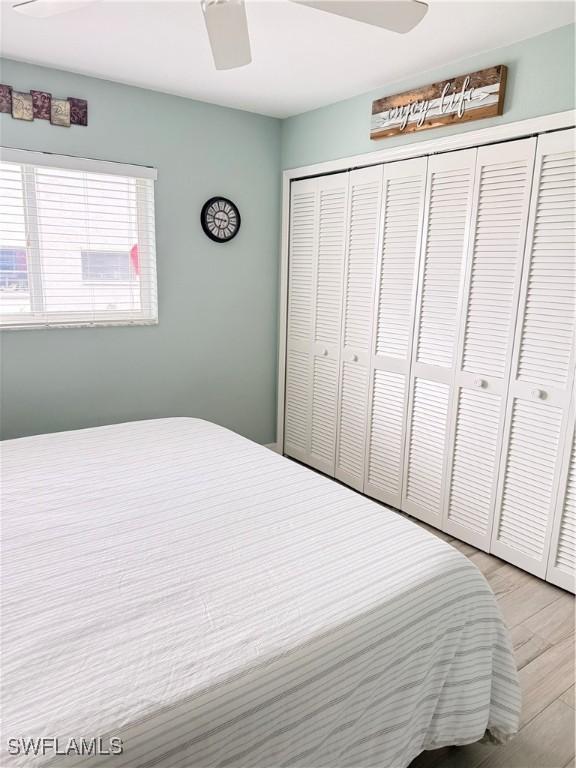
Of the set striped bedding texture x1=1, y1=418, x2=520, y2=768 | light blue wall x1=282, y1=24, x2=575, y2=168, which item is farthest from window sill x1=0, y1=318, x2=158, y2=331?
light blue wall x1=282, y1=24, x2=575, y2=168

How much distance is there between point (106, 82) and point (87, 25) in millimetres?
684

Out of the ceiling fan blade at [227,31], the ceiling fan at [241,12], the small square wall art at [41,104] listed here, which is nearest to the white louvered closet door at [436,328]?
the ceiling fan at [241,12]

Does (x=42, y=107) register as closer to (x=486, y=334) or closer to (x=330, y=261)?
(x=330, y=261)

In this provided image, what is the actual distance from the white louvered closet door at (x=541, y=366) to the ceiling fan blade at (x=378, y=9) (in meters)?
0.99

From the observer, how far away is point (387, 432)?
3133 millimetres

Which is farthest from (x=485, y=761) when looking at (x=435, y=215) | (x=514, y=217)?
(x=435, y=215)

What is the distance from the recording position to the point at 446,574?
1471 mm

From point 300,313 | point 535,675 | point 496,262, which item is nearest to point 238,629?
point 535,675

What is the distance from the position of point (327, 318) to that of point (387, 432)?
0.87 metres

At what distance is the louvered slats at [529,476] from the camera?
236 centimetres

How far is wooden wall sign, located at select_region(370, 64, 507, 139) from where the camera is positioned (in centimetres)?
236

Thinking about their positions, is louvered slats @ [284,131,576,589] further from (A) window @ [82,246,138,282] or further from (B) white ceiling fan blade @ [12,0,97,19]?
(B) white ceiling fan blade @ [12,0,97,19]

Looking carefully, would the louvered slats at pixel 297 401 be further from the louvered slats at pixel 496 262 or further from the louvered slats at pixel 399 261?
the louvered slats at pixel 496 262

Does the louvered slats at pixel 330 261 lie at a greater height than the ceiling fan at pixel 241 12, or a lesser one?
lesser
